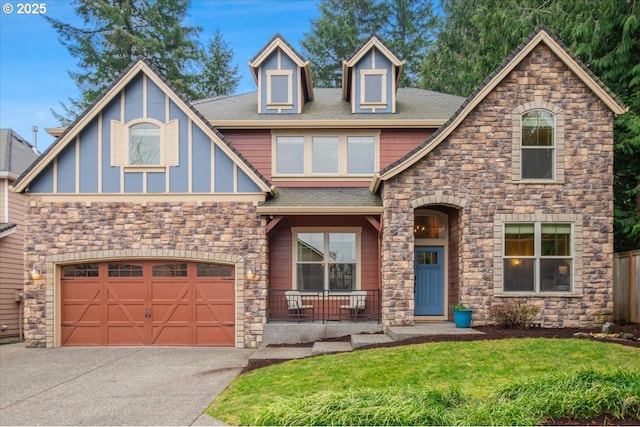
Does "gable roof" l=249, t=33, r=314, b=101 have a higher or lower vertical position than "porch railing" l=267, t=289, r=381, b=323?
higher

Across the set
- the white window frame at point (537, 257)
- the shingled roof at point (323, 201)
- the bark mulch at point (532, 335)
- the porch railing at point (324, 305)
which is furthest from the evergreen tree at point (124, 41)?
the bark mulch at point (532, 335)

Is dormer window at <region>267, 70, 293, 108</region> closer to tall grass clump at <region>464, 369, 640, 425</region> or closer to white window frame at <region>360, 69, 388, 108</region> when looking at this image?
white window frame at <region>360, 69, 388, 108</region>

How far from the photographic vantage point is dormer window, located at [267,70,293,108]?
13812 millimetres

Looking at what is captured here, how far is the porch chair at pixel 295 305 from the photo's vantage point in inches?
488

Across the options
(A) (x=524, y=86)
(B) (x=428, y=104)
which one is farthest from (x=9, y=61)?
(A) (x=524, y=86)

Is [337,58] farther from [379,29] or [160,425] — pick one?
[160,425]

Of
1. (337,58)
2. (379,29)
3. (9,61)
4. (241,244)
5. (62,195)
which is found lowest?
(241,244)

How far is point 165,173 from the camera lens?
11898 millimetres

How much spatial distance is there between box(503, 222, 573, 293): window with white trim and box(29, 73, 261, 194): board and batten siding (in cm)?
626

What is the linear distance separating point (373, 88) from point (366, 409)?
1064cm

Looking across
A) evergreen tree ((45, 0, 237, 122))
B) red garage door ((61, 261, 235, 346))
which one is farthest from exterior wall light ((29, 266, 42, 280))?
evergreen tree ((45, 0, 237, 122))

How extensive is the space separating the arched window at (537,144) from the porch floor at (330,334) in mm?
4074

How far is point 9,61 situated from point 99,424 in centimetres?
1552

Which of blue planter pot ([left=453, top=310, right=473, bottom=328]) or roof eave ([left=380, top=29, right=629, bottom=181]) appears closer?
blue planter pot ([left=453, top=310, right=473, bottom=328])
